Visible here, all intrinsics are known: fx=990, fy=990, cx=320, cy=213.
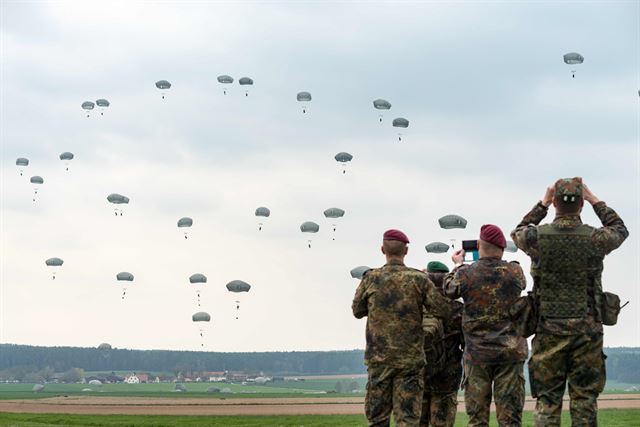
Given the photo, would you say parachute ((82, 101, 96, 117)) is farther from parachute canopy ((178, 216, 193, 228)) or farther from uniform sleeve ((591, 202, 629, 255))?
uniform sleeve ((591, 202, 629, 255))

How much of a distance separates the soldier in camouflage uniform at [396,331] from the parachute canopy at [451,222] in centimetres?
7127

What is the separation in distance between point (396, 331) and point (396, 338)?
3.4 inches

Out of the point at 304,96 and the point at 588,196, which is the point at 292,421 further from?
the point at 588,196

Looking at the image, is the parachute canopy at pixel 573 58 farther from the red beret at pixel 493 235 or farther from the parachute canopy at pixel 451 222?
the red beret at pixel 493 235

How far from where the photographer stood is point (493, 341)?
12.0 metres

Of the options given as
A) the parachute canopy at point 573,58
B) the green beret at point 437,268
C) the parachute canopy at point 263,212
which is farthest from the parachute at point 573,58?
the green beret at point 437,268

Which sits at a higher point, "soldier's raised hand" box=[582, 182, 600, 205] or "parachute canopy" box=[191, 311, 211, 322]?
"parachute canopy" box=[191, 311, 211, 322]

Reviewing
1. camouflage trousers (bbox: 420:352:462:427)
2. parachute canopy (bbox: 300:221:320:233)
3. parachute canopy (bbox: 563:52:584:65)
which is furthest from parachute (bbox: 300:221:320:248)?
camouflage trousers (bbox: 420:352:462:427)

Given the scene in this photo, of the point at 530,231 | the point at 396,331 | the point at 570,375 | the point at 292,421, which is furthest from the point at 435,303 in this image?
the point at 292,421

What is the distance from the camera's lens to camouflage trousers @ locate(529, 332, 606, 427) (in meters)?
10.8

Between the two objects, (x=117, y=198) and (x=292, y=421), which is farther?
(x=117, y=198)

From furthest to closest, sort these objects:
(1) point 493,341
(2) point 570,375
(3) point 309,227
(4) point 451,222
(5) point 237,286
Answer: (5) point 237,286, (3) point 309,227, (4) point 451,222, (1) point 493,341, (2) point 570,375

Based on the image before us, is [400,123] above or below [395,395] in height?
above

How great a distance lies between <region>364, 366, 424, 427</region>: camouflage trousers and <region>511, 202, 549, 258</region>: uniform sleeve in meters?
2.13
